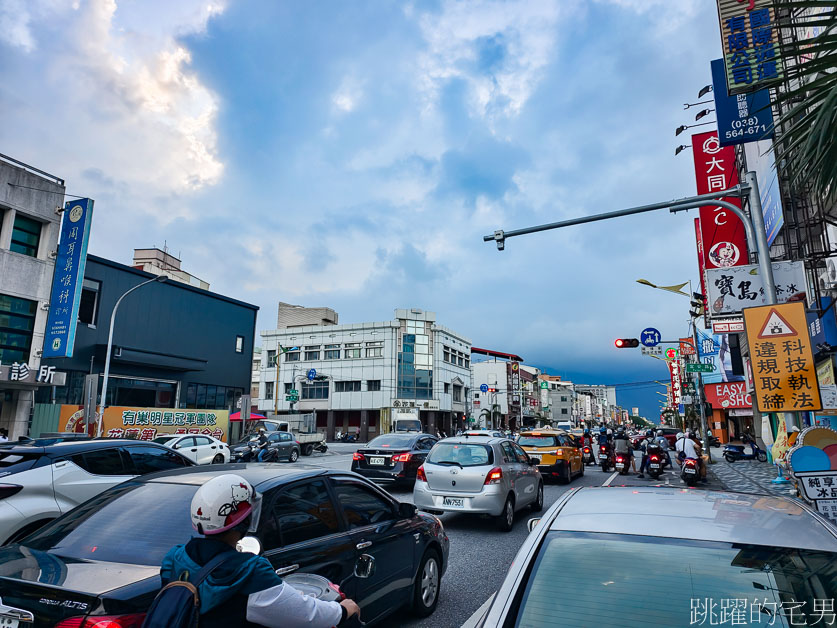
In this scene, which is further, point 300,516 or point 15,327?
point 15,327

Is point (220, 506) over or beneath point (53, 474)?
over

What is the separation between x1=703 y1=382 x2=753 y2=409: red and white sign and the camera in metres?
36.4

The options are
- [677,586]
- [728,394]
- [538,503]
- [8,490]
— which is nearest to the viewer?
[677,586]

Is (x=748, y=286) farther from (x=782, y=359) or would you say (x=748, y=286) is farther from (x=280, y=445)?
(x=280, y=445)

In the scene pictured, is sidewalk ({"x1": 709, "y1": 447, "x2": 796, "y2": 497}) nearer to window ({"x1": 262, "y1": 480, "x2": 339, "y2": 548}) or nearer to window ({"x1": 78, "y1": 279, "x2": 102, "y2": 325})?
window ({"x1": 262, "y1": 480, "x2": 339, "y2": 548})

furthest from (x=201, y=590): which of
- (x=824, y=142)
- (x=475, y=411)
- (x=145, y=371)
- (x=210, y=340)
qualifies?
(x=475, y=411)

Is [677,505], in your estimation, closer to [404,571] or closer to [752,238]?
[404,571]

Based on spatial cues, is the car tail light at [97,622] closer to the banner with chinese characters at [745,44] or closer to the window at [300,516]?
the window at [300,516]

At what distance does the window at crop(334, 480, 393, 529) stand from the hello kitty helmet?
7.37 feet

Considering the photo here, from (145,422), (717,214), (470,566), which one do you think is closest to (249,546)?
(470,566)

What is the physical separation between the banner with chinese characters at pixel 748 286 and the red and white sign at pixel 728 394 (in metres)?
26.4

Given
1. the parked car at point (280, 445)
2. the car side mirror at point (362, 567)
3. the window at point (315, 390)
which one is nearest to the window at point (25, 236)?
the parked car at point (280, 445)

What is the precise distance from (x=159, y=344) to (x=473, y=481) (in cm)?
2965

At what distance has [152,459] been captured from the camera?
8047 millimetres
